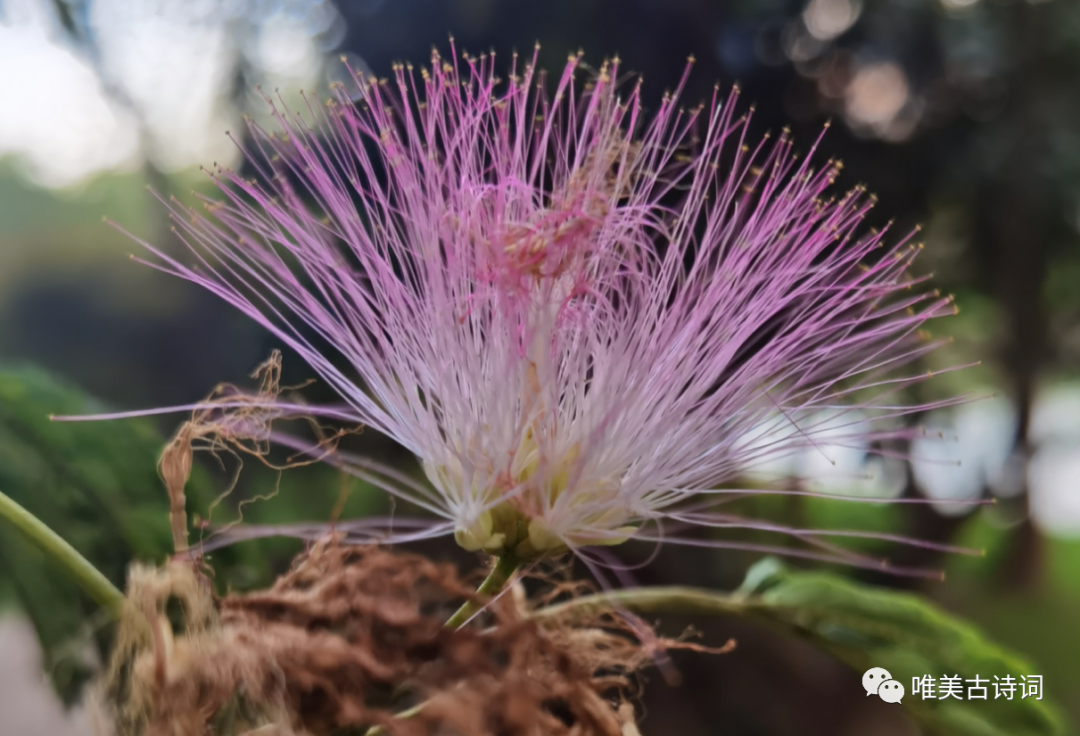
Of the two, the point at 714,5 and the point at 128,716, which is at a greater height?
the point at 714,5

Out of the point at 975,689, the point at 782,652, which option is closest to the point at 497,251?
the point at 975,689

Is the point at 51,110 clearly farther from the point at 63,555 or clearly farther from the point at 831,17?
the point at 831,17

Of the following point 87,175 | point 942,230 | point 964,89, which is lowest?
point 87,175

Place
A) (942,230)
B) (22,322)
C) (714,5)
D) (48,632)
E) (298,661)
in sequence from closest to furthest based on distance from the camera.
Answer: (298,661)
(48,632)
(22,322)
(714,5)
(942,230)

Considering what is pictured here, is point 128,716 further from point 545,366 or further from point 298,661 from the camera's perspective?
point 545,366

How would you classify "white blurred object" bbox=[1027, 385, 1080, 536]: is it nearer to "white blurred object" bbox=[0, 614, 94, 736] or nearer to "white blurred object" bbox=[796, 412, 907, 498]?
"white blurred object" bbox=[796, 412, 907, 498]

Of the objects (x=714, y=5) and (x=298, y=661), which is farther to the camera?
(x=714, y=5)

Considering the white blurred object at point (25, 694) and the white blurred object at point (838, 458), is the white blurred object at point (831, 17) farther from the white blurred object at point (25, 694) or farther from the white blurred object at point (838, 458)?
the white blurred object at point (25, 694)

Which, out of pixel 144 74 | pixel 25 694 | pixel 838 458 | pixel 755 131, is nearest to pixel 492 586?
pixel 838 458
